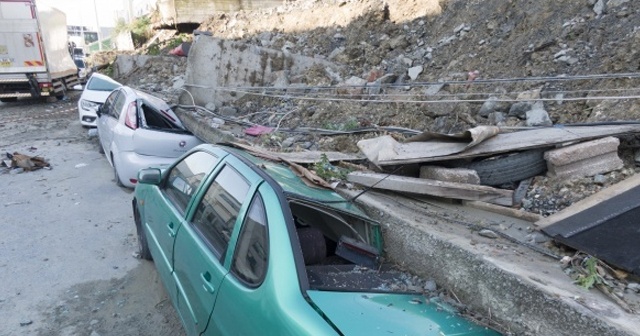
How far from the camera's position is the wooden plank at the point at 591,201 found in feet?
9.68

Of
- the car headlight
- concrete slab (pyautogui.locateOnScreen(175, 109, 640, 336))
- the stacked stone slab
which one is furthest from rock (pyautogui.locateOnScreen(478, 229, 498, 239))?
the car headlight

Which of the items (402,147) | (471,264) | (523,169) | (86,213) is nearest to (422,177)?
(402,147)

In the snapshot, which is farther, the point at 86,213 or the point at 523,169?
the point at 86,213

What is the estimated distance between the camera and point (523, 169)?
148 inches

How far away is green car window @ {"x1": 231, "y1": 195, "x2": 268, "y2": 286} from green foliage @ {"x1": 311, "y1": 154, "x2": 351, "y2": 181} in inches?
61.1

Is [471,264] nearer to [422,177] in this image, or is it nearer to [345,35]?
[422,177]

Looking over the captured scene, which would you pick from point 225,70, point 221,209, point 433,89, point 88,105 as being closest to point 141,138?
point 225,70

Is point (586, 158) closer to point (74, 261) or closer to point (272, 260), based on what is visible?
point (272, 260)

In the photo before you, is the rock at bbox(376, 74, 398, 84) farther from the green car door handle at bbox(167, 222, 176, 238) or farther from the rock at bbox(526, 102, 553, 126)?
the green car door handle at bbox(167, 222, 176, 238)

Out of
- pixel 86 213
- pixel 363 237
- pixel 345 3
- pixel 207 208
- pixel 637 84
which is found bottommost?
pixel 86 213

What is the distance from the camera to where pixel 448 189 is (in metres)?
3.60

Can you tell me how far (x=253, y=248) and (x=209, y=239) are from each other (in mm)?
529

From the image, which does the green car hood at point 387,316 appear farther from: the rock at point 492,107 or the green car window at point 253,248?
the rock at point 492,107

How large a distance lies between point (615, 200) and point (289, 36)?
12.5m
